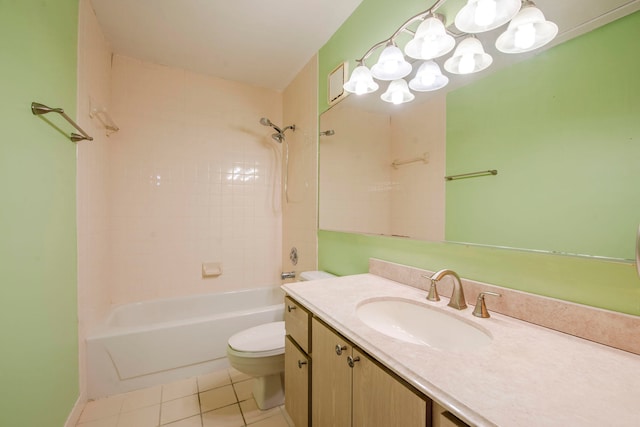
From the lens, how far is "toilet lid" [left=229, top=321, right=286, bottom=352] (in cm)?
142

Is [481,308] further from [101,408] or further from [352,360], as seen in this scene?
[101,408]

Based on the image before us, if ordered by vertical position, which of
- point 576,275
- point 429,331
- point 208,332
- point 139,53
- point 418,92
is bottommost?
point 208,332

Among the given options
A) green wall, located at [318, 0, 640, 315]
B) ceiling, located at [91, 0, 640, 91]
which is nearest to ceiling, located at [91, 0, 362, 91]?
ceiling, located at [91, 0, 640, 91]

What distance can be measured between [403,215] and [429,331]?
55cm

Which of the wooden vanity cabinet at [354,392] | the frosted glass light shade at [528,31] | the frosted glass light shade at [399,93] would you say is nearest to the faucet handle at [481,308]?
the wooden vanity cabinet at [354,392]

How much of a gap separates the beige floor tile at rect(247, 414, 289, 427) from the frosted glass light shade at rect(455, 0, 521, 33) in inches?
80.4

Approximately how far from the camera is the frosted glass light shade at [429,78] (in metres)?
1.13

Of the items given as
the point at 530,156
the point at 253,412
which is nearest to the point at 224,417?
the point at 253,412

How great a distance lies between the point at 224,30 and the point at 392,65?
1311 mm

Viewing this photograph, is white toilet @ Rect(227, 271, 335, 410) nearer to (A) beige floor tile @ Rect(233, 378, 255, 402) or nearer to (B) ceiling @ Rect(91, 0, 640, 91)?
(A) beige floor tile @ Rect(233, 378, 255, 402)

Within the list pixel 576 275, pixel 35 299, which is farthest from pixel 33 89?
pixel 576 275

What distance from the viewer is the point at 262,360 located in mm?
1400

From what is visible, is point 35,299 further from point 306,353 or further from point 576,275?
point 576,275

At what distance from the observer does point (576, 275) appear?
0.72 meters
